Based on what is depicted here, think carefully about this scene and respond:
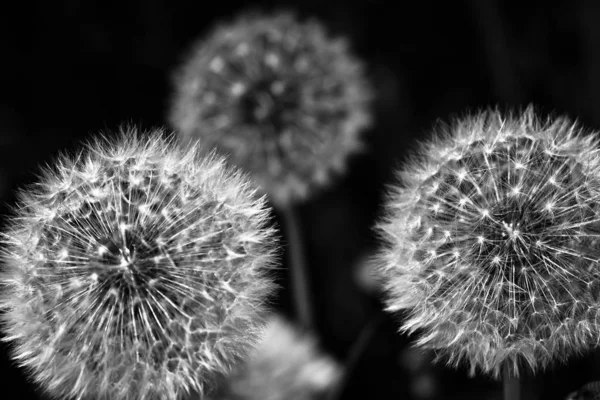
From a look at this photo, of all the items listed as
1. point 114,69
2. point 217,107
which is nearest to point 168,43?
point 114,69

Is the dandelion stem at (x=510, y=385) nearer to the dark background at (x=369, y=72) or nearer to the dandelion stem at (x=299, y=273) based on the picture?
the dandelion stem at (x=299, y=273)

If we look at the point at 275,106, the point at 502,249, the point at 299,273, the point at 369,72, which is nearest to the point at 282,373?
the point at 299,273

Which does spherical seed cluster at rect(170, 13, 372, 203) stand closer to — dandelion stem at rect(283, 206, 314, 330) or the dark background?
dandelion stem at rect(283, 206, 314, 330)

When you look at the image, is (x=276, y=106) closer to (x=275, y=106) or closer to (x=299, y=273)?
(x=275, y=106)

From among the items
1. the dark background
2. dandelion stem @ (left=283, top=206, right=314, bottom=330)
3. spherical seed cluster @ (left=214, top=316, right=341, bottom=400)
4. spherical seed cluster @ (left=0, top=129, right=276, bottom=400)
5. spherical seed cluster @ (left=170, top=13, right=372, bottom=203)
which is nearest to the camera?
spherical seed cluster @ (left=0, top=129, right=276, bottom=400)

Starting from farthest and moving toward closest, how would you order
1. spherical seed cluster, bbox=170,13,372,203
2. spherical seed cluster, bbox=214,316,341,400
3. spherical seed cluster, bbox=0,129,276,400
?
1. spherical seed cluster, bbox=170,13,372,203
2. spherical seed cluster, bbox=214,316,341,400
3. spherical seed cluster, bbox=0,129,276,400

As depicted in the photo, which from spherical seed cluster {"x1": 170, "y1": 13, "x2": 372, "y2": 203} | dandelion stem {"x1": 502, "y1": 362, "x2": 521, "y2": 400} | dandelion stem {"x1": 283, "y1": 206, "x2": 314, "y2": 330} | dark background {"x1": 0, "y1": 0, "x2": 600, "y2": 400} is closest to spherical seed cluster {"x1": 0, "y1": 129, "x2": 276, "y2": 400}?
dandelion stem {"x1": 502, "y1": 362, "x2": 521, "y2": 400}

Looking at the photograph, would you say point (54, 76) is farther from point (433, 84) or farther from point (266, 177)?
point (433, 84)
